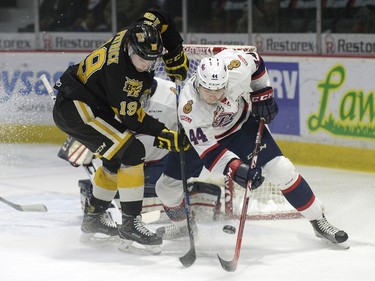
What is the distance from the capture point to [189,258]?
407 centimetres

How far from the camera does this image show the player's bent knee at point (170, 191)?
4555 mm

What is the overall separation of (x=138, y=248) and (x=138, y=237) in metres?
0.10

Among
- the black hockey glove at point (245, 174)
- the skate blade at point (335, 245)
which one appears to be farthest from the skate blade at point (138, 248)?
the skate blade at point (335, 245)

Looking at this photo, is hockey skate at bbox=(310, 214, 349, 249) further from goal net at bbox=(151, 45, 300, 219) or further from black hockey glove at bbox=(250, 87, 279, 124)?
goal net at bbox=(151, 45, 300, 219)

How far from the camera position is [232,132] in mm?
4422

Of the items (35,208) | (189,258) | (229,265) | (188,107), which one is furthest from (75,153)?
(229,265)

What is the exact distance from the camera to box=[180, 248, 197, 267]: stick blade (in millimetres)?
4047

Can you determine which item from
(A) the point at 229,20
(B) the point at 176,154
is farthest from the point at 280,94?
(B) the point at 176,154

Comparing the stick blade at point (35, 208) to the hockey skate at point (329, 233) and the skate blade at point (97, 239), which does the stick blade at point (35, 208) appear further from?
the hockey skate at point (329, 233)

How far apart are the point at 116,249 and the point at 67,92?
0.74 meters

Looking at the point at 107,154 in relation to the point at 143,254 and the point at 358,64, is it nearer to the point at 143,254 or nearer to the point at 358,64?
the point at 143,254

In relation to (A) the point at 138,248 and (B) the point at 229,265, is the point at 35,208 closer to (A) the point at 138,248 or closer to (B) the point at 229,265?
(A) the point at 138,248

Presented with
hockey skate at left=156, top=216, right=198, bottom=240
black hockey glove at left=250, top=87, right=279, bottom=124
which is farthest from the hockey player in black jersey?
black hockey glove at left=250, top=87, right=279, bottom=124

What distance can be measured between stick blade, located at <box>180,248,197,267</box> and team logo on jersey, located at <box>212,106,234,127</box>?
0.56 meters
